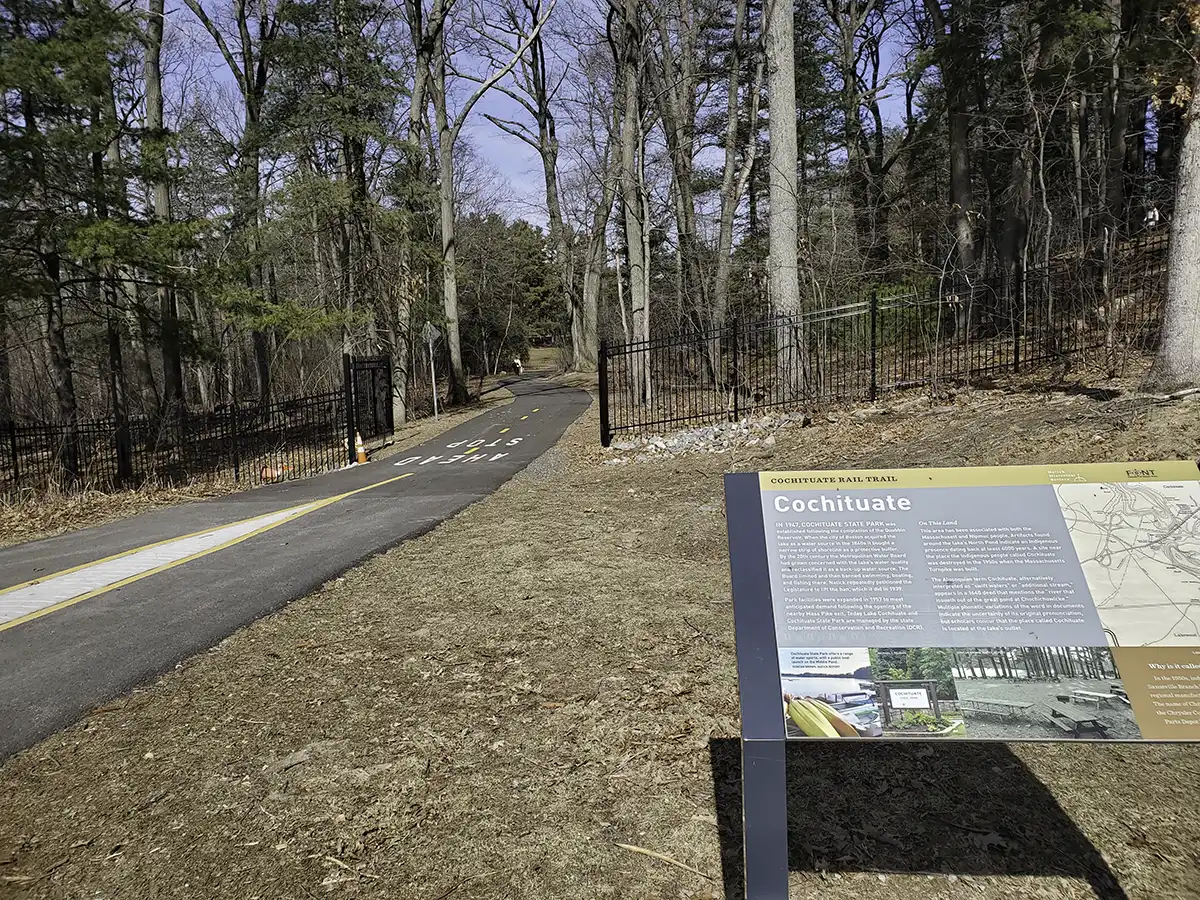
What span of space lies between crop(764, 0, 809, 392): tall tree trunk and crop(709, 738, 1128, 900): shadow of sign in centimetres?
892

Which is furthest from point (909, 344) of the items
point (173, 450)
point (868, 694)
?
point (173, 450)

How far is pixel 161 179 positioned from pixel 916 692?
1594 cm

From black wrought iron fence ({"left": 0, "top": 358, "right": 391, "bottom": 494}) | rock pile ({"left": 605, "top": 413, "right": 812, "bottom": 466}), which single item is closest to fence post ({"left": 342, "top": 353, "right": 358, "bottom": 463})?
black wrought iron fence ({"left": 0, "top": 358, "right": 391, "bottom": 494})

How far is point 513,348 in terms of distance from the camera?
5328 centimetres

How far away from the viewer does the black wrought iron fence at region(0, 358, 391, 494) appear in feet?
41.3

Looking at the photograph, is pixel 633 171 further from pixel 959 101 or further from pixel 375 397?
pixel 375 397

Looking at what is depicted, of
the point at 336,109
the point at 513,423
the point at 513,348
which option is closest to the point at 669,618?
the point at 513,423

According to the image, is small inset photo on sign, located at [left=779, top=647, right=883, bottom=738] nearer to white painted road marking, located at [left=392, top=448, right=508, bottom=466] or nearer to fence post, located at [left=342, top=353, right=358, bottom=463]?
white painted road marking, located at [left=392, top=448, right=508, bottom=466]

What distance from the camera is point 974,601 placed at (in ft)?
7.14

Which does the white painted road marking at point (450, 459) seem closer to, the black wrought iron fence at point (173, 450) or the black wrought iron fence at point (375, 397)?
the black wrought iron fence at point (173, 450)

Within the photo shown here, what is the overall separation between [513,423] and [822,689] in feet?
60.7

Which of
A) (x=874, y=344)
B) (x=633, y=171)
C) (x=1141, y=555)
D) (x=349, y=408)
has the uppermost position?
(x=633, y=171)

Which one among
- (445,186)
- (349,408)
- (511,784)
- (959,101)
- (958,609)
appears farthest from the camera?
(445,186)

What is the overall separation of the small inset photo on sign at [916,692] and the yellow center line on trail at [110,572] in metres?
6.01
